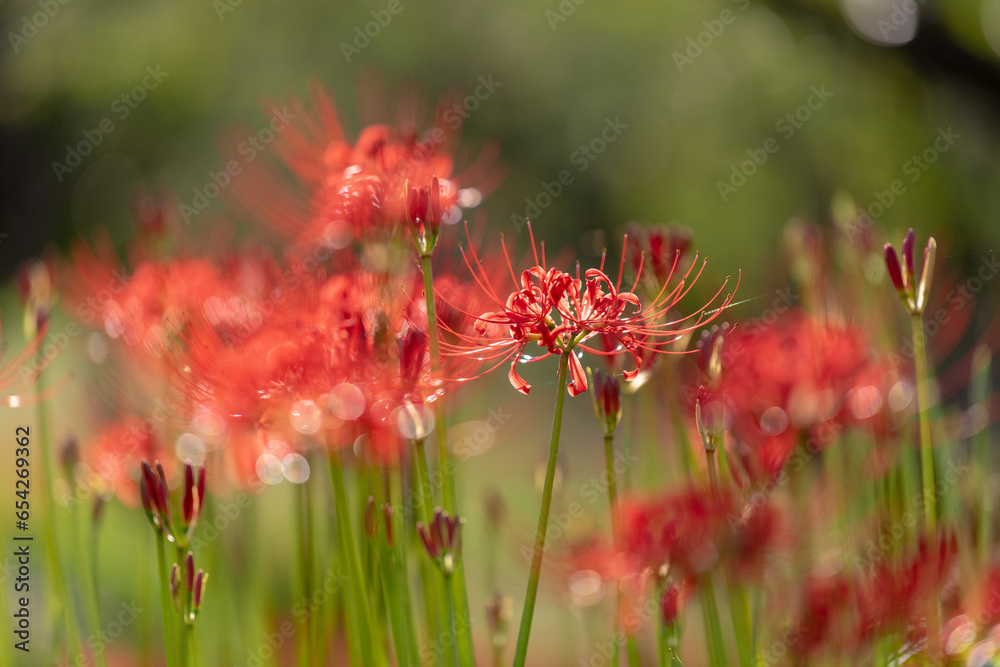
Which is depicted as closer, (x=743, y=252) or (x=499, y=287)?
(x=499, y=287)

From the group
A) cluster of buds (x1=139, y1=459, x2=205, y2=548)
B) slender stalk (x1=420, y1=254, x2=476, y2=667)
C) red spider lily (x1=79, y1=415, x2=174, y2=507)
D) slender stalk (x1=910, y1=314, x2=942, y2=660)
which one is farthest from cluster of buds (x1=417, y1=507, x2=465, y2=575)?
red spider lily (x1=79, y1=415, x2=174, y2=507)

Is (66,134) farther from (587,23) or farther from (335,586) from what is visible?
(335,586)

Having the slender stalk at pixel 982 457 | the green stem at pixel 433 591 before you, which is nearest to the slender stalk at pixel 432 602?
the green stem at pixel 433 591

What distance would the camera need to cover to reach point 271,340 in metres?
0.54

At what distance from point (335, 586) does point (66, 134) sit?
3.15m

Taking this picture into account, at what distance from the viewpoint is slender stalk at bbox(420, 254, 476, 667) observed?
454 mm

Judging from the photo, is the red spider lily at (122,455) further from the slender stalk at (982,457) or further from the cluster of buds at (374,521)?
the slender stalk at (982,457)

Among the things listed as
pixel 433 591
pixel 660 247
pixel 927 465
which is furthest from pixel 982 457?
pixel 433 591

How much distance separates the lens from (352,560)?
52 centimetres

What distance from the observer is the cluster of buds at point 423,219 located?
47 cm

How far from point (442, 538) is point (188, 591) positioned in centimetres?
17

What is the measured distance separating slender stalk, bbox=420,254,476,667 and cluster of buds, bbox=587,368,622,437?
93 millimetres

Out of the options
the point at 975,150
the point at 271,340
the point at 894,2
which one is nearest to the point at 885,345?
the point at 271,340

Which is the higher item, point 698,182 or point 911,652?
point 698,182
